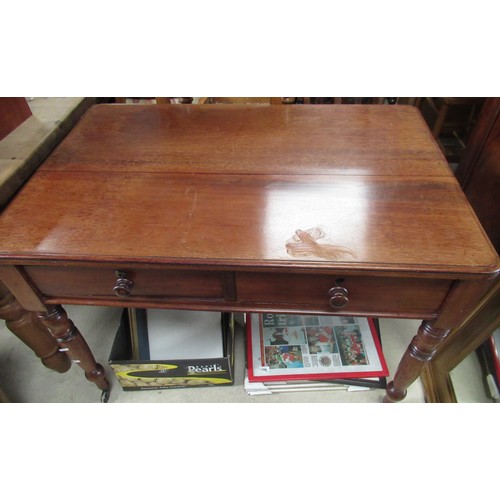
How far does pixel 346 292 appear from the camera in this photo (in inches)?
27.9

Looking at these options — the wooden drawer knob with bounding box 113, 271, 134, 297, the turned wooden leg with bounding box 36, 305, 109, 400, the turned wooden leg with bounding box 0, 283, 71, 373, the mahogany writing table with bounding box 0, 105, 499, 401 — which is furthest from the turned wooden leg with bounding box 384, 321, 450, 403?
the turned wooden leg with bounding box 0, 283, 71, 373

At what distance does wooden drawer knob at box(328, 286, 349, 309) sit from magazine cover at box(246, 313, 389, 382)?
412 mm

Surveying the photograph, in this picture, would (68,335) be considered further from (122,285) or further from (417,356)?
(417,356)

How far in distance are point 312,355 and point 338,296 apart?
1.56 ft

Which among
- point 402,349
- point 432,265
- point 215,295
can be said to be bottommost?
point 402,349

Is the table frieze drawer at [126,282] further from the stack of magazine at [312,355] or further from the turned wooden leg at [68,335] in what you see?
the stack of magazine at [312,355]

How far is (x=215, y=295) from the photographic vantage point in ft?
2.51

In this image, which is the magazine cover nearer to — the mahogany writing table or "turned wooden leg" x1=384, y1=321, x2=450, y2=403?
"turned wooden leg" x1=384, y1=321, x2=450, y2=403

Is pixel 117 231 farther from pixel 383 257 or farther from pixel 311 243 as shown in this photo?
pixel 383 257

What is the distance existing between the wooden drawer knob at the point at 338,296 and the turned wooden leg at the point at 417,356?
0.72 feet

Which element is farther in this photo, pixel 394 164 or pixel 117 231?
pixel 394 164

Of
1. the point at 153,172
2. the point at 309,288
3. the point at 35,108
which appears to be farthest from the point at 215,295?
the point at 35,108

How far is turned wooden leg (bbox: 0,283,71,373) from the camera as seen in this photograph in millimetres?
941
